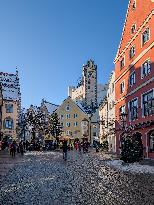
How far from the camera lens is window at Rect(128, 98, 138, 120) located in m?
33.8

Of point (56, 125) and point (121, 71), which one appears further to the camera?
point (56, 125)

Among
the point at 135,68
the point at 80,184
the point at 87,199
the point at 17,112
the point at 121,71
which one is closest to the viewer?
the point at 87,199

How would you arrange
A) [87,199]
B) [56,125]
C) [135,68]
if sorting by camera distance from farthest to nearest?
1. [56,125]
2. [135,68]
3. [87,199]

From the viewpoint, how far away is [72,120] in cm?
9444

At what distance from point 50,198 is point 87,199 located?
3.53 ft

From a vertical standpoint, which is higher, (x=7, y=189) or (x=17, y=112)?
(x=17, y=112)

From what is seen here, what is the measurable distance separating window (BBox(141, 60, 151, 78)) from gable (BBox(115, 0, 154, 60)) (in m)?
4.76

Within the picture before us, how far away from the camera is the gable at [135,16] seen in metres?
31.7

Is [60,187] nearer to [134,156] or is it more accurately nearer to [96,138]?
[134,156]

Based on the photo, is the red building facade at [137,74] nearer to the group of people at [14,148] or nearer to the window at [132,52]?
the window at [132,52]

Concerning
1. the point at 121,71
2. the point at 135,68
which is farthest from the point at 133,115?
the point at 121,71

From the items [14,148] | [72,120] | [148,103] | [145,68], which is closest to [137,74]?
[145,68]

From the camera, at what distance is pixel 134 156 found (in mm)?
22953

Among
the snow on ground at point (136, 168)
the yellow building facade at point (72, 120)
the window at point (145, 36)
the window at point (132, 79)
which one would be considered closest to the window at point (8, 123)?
the yellow building facade at point (72, 120)
